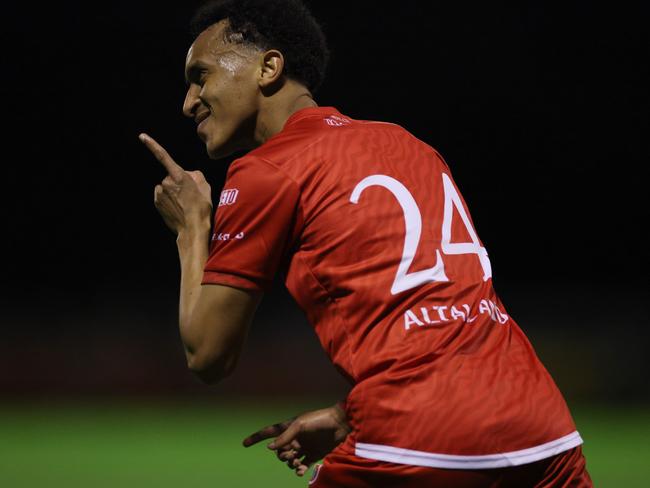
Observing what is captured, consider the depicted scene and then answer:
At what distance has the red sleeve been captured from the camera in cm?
200

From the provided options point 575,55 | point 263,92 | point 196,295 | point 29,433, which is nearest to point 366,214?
point 196,295

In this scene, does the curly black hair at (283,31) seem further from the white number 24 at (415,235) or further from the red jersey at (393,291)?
the white number 24 at (415,235)

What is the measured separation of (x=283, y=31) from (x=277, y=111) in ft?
0.79

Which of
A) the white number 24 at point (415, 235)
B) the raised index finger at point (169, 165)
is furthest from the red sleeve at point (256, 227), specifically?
the raised index finger at point (169, 165)

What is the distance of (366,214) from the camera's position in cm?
197

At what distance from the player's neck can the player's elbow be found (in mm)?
651

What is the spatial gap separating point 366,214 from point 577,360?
23.7 feet

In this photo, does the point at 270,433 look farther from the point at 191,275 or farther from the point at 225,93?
the point at 225,93

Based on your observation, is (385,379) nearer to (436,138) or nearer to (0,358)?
(0,358)

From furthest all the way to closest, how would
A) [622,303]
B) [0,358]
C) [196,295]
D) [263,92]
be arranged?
[622,303]
[0,358]
[263,92]
[196,295]

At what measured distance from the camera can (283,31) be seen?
2549mm

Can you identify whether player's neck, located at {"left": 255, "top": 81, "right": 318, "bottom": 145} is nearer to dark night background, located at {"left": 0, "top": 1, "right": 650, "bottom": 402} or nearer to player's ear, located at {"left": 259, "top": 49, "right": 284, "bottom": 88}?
player's ear, located at {"left": 259, "top": 49, "right": 284, "bottom": 88}

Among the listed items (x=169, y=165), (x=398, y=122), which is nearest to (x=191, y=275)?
(x=169, y=165)

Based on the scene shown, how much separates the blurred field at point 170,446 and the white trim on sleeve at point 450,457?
4036 millimetres
